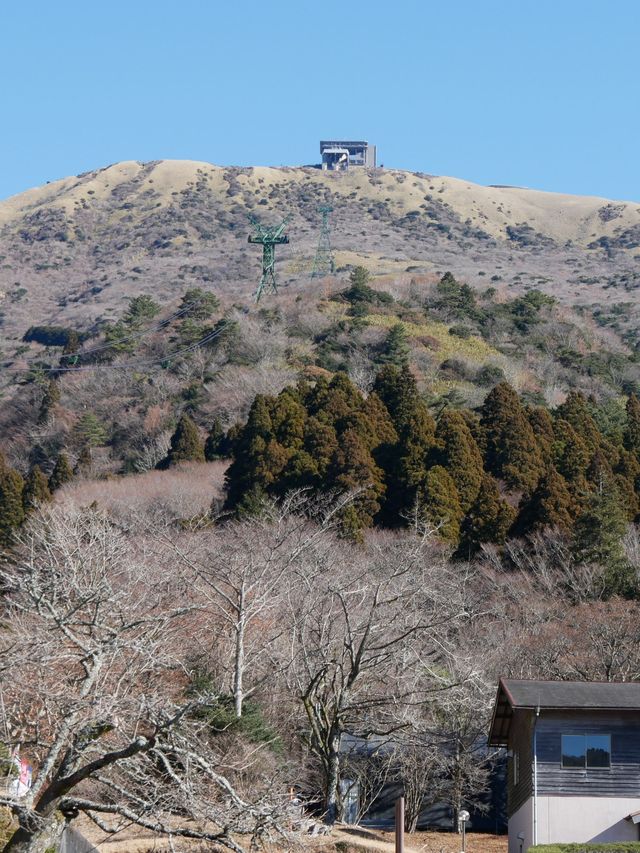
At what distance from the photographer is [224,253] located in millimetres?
127250

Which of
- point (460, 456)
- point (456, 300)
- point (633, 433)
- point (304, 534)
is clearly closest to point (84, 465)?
point (460, 456)

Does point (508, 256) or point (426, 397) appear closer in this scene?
point (426, 397)

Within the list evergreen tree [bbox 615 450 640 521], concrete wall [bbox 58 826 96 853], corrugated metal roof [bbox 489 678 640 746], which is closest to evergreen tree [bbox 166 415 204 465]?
evergreen tree [bbox 615 450 640 521]

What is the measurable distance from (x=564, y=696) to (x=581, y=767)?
3.66ft

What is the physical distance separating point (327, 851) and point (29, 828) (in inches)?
269

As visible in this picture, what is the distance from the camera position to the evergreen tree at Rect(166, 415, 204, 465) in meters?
56.4

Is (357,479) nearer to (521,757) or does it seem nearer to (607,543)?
(607,543)

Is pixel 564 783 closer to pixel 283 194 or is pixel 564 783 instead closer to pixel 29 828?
pixel 29 828

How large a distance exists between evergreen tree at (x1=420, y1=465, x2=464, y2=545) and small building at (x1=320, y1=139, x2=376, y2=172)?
119501 mm

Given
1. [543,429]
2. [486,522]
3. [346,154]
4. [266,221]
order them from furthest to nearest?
[346,154]
[266,221]
[543,429]
[486,522]

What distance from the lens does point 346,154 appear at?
164375 millimetres

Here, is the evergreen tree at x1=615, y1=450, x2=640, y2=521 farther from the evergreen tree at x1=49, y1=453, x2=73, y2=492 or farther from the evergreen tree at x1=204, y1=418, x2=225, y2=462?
the evergreen tree at x1=49, y1=453, x2=73, y2=492

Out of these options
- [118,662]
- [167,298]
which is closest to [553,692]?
[118,662]

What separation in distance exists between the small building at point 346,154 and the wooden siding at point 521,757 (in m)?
141
